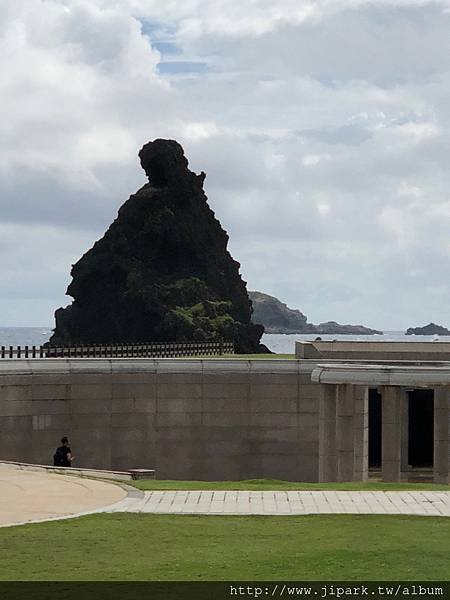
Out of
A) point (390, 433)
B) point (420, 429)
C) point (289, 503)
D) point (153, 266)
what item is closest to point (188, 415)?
point (390, 433)

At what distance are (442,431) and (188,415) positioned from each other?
→ 10.8m

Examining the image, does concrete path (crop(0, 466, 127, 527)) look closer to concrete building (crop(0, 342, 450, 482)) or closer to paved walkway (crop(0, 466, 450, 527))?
paved walkway (crop(0, 466, 450, 527))

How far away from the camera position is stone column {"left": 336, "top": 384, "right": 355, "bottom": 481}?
131 feet

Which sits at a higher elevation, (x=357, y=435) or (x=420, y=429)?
(x=357, y=435)

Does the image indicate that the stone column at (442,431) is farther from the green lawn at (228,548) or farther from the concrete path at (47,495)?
the green lawn at (228,548)

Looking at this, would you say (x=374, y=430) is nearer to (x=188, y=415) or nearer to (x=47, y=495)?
(x=188, y=415)

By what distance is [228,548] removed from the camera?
20.1 m

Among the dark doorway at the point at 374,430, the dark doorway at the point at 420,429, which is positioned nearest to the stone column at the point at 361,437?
the dark doorway at the point at 420,429

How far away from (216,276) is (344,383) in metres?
132

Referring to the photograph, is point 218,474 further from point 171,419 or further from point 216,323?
point 216,323

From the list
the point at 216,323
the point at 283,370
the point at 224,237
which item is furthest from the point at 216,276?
the point at 283,370

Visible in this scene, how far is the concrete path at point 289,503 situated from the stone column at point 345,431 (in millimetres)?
11243

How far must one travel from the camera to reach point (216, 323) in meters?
144

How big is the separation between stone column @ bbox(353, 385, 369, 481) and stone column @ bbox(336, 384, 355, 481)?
18.6 inches
